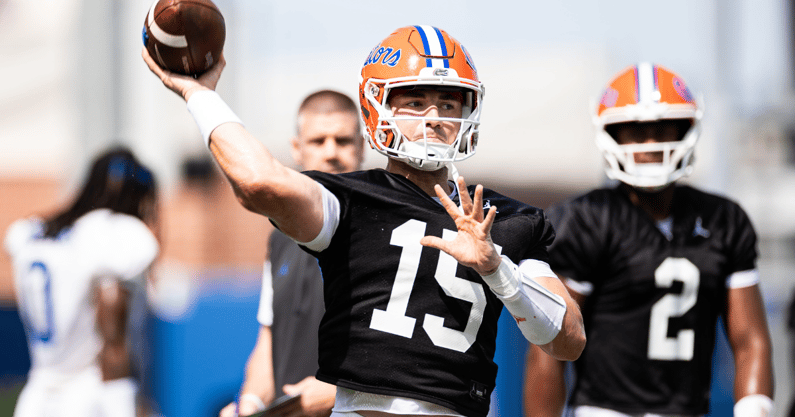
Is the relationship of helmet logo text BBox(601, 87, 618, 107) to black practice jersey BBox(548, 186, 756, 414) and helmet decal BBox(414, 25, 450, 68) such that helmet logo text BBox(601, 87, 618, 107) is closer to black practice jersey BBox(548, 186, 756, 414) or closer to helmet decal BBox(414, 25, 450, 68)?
black practice jersey BBox(548, 186, 756, 414)

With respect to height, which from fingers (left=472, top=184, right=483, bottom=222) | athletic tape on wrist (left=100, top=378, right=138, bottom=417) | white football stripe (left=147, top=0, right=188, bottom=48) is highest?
white football stripe (left=147, top=0, right=188, bottom=48)

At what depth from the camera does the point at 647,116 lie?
3498 millimetres

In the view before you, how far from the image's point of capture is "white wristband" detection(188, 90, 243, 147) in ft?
6.32

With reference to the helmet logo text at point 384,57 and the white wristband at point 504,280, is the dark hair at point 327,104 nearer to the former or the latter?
the helmet logo text at point 384,57

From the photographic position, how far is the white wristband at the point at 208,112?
1.93m

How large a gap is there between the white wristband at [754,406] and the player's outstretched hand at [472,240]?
75.6 inches

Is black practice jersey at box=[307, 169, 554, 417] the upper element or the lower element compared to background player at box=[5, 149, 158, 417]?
upper

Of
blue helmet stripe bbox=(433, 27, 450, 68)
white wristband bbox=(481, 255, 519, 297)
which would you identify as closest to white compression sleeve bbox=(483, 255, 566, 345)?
white wristband bbox=(481, 255, 519, 297)

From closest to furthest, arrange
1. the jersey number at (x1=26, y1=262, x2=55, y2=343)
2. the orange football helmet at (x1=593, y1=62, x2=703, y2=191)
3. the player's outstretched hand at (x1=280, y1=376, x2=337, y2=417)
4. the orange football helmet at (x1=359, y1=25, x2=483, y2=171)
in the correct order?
the orange football helmet at (x1=359, y1=25, x2=483, y2=171), the player's outstretched hand at (x1=280, y1=376, x2=337, y2=417), the orange football helmet at (x1=593, y1=62, x2=703, y2=191), the jersey number at (x1=26, y1=262, x2=55, y2=343)

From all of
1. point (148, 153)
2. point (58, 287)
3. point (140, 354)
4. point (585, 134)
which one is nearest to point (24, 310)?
point (58, 287)

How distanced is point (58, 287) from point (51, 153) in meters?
15.3

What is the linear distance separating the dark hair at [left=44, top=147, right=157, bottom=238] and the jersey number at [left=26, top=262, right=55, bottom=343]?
0.27m

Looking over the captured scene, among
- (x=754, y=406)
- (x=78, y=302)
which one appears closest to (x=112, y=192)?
(x=78, y=302)

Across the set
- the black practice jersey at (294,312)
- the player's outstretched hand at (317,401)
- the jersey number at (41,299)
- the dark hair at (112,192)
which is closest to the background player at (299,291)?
the black practice jersey at (294,312)
